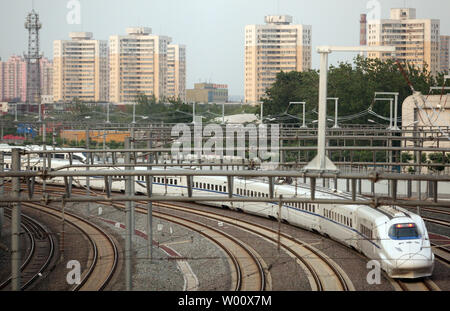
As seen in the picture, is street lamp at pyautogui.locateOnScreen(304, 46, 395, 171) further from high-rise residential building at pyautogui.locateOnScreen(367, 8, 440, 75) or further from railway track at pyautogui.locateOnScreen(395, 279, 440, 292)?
high-rise residential building at pyautogui.locateOnScreen(367, 8, 440, 75)

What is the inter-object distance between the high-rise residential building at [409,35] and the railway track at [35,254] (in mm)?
107578

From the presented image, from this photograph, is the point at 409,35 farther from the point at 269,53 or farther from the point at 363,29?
the point at 269,53

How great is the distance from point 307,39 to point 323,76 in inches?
5121

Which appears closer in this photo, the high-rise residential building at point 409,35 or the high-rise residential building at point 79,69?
the high-rise residential building at point 409,35

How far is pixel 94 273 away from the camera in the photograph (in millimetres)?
14602

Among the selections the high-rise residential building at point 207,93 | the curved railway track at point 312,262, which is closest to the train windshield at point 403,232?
the curved railway track at point 312,262

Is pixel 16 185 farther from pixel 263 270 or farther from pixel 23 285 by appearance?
pixel 263 270

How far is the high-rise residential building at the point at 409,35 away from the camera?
→ 401ft

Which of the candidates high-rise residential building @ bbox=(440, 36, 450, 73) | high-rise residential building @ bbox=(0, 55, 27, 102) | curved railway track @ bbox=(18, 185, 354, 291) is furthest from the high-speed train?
high-rise residential building @ bbox=(0, 55, 27, 102)

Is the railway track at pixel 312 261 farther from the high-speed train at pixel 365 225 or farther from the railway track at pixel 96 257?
the railway track at pixel 96 257

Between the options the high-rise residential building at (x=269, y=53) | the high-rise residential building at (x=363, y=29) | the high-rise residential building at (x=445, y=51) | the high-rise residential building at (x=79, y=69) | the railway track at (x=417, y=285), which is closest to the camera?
the railway track at (x=417, y=285)

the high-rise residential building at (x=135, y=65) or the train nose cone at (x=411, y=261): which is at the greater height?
the high-rise residential building at (x=135, y=65)

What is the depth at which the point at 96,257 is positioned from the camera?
643 inches
